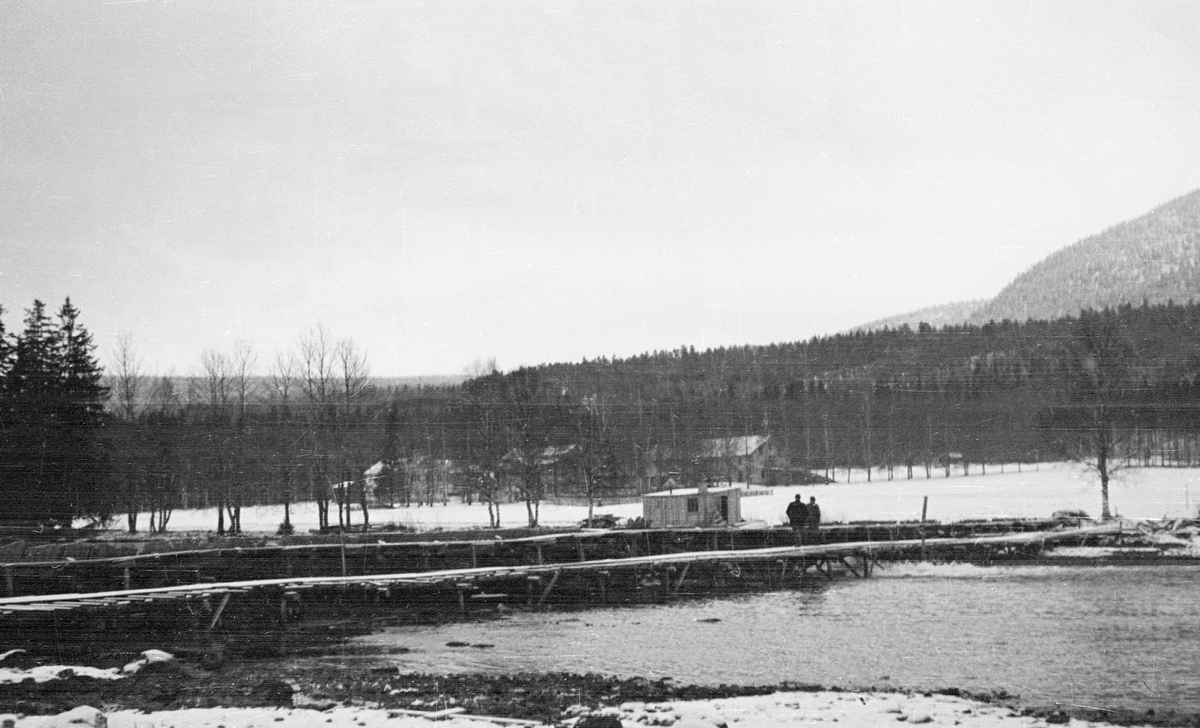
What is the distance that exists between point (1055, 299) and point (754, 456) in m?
62.8

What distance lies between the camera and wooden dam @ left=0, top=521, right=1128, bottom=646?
2383 cm

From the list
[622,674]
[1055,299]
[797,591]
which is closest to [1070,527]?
[797,591]

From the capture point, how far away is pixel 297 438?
4822 cm

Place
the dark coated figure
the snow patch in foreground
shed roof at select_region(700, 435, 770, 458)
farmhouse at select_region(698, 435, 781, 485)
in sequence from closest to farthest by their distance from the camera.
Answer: the snow patch in foreground → the dark coated figure → farmhouse at select_region(698, 435, 781, 485) → shed roof at select_region(700, 435, 770, 458)

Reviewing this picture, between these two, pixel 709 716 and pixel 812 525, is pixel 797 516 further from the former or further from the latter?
pixel 709 716

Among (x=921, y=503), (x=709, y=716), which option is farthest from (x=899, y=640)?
(x=921, y=503)

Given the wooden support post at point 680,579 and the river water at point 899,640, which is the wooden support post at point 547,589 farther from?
the wooden support post at point 680,579

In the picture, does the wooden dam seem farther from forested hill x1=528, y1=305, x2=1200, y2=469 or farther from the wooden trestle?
forested hill x1=528, y1=305, x2=1200, y2=469

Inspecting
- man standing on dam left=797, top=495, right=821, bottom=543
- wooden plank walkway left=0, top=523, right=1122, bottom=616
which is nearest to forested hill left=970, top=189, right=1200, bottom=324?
wooden plank walkway left=0, top=523, right=1122, bottom=616

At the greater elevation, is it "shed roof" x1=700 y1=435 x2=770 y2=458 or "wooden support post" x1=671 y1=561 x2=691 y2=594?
"shed roof" x1=700 y1=435 x2=770 y2=458

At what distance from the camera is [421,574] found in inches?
1106

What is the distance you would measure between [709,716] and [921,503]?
46271mm

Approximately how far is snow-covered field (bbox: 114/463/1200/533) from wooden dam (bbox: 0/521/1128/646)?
852 centimetres

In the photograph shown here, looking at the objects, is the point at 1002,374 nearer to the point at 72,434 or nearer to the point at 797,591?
the point at 797,591
